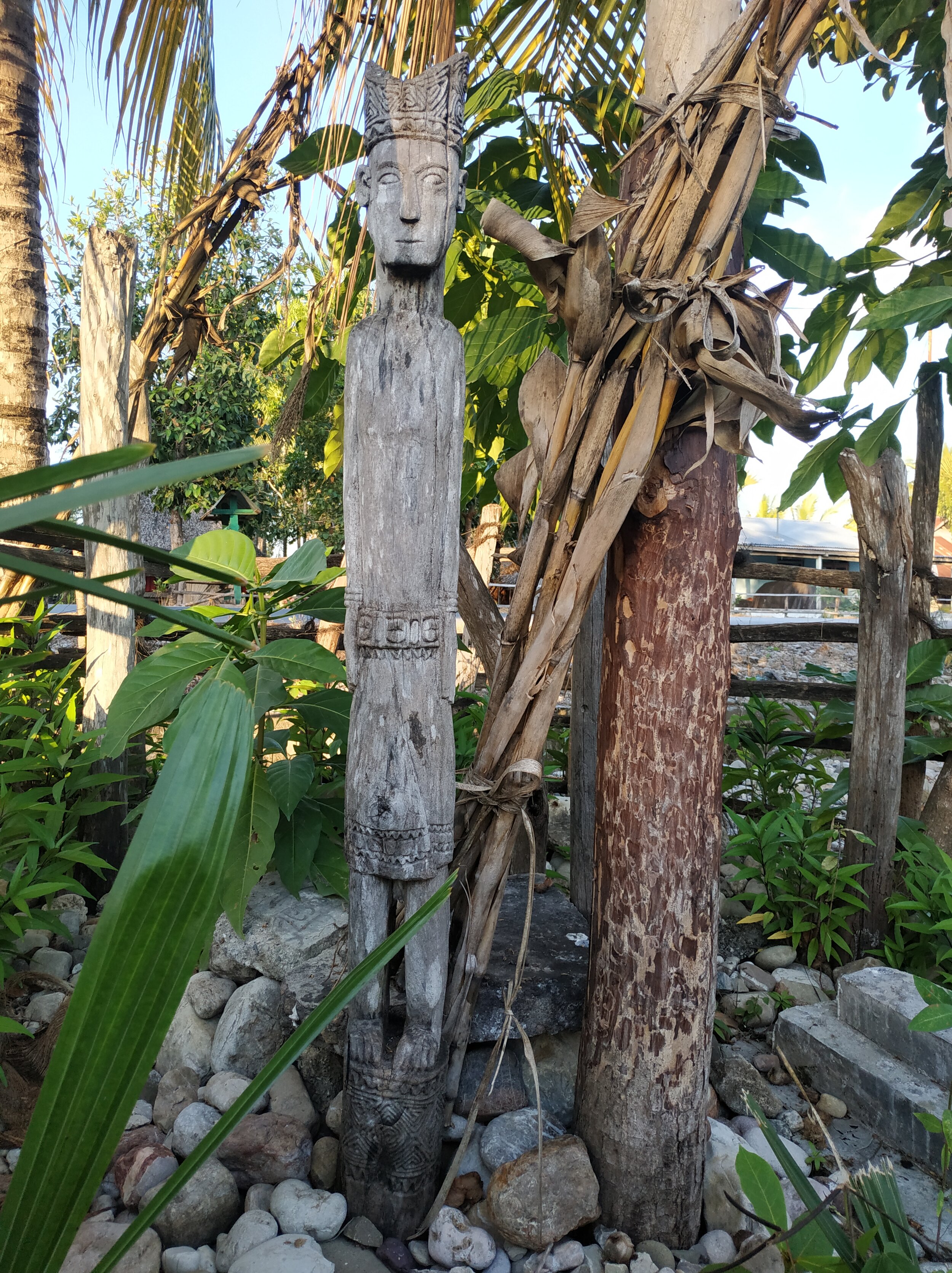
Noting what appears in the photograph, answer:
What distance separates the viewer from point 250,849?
226cm

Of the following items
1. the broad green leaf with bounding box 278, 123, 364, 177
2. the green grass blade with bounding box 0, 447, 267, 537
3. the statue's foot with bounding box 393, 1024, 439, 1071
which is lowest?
the statue's foot with bounding box 393, 1024, 439, 1071

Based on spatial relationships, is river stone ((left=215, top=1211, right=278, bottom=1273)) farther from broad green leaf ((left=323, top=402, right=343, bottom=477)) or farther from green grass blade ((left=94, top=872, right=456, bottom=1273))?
broad green leaf ((left=323, top=402, right=343, bottom=477))

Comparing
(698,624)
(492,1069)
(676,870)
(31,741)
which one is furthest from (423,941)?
(31,741)

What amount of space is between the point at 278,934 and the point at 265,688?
74 cm

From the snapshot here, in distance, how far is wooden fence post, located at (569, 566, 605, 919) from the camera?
9.32 feet

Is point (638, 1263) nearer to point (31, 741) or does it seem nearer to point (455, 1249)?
point (455, 1249)

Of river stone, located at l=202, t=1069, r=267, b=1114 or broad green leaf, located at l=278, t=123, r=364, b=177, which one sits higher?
broad green leaf, located at l=278, t=123, r=364, b=177

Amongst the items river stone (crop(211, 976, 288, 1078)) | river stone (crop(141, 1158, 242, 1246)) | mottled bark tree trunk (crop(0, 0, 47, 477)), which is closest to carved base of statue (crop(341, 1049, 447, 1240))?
river stone (crop(141, 1158, 242, 1246))

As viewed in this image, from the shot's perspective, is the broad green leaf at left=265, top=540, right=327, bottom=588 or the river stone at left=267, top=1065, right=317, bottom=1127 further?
the broad green leaf at left=265, top=540, right=327, bottom=588

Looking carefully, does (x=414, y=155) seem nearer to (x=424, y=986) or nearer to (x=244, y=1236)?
(x=424, y=986)

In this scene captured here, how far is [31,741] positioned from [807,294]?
2.91 m

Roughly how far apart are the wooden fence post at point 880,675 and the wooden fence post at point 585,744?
1.03m

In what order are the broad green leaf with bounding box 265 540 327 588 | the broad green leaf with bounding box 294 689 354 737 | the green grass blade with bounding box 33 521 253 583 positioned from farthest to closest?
the broad green leaf with bounding box 265 540 327 588 < the broad green leaf with bounding box 294 689 354 737 < the green grass blade with bounding box 33 521 253 583

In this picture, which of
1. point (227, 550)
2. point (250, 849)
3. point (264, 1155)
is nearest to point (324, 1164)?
point (264, 1155)
